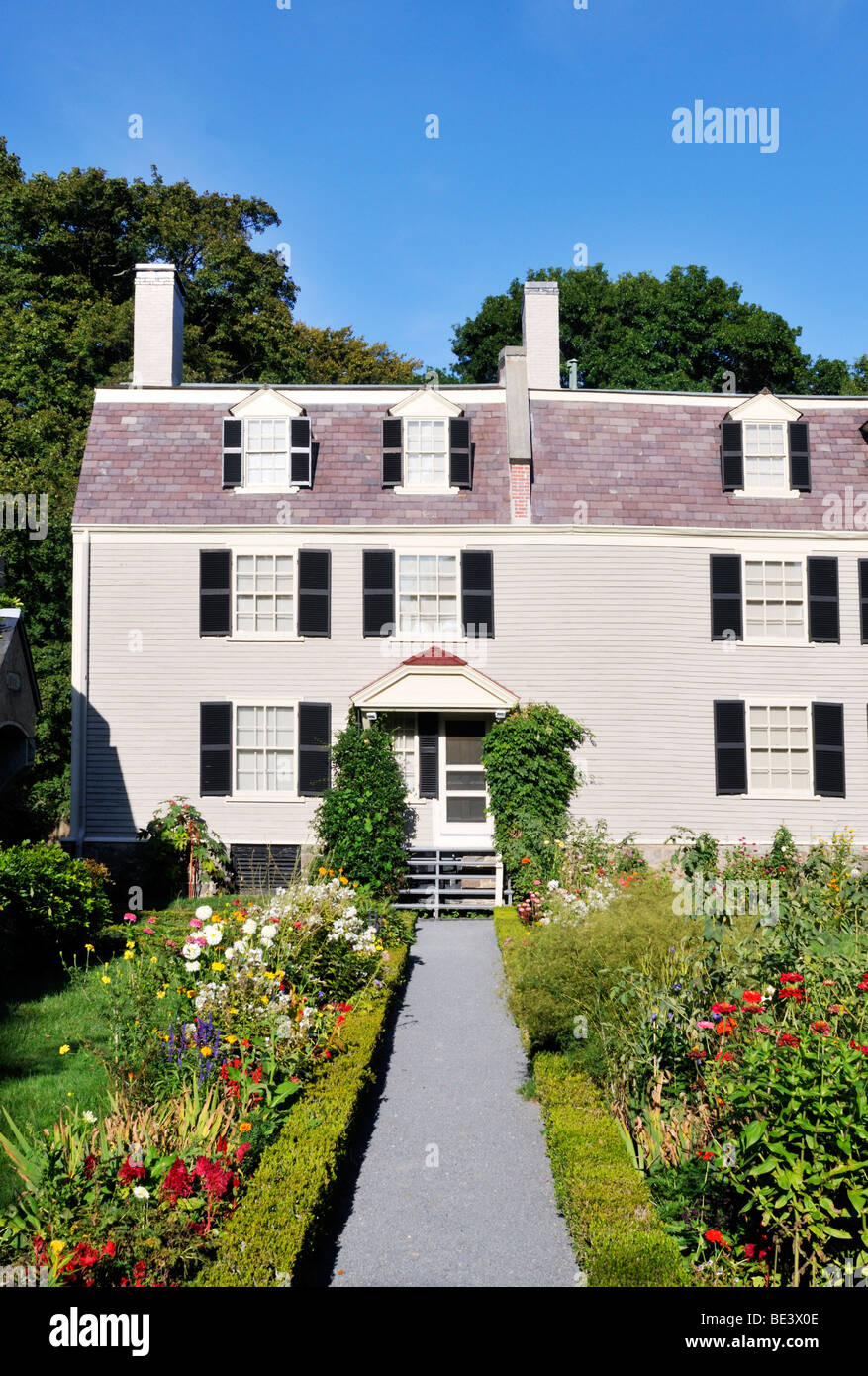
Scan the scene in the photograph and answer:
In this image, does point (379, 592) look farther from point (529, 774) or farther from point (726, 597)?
point (726, 597)

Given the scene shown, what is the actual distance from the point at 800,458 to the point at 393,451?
7072mm

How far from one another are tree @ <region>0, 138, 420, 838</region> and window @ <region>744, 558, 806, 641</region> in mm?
15298

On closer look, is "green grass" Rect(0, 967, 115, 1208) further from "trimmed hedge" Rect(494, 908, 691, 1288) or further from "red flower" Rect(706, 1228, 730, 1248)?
"red flower" Rect(706, 1228, 730, 1248)

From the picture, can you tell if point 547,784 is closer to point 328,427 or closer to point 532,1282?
point 328,427

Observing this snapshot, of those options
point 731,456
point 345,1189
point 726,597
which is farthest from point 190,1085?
point 731,456

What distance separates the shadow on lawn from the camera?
224 inches

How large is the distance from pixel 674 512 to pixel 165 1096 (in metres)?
13.7

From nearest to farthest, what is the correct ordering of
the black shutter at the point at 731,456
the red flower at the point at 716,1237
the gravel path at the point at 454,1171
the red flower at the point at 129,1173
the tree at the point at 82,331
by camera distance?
the red flower at the point at 716,1237 → the red flower at the point at 129,1173 → the gravel path at the point at 454,1171 → the black shutter at the point at 731,456 → the tree at the point at 82,331

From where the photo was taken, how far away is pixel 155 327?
19.6 m

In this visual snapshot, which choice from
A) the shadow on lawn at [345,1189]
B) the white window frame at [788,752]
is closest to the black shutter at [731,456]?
the white window frame at [788,752]

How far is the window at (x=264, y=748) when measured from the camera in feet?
56.3

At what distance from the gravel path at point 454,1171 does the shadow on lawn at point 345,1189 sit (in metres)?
0.05

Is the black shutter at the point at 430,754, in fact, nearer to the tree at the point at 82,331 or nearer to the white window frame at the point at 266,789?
the white window frame at the point at 266,789

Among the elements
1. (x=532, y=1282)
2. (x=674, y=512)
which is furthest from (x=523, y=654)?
(x=532, y=1282)
